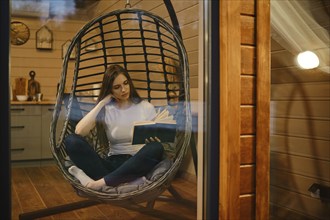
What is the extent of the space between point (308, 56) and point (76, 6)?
4.59 feet

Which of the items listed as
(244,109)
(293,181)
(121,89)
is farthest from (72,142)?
(293,181)

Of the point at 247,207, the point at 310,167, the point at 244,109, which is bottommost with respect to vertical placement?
the point at 247,207

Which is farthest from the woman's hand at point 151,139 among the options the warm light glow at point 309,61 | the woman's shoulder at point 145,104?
the warm light glow at point 309,61

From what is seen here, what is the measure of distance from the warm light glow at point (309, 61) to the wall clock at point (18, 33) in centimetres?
154

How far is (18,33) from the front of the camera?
1.43m

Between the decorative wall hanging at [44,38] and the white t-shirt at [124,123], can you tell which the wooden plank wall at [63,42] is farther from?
the white t-shirt at [124,123]

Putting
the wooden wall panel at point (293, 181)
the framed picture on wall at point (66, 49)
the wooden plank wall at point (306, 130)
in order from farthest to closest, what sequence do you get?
1. the wooden plank wall at point (306, 130)
2. the wooden wall panel at point (293, 181)
3. the framed picture on wall at point (66, 49)

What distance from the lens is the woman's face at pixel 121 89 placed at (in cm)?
167

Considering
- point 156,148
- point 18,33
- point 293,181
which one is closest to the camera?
point 18,33

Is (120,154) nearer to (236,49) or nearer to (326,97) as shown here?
(236,49)

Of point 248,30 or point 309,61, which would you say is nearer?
point 248,30

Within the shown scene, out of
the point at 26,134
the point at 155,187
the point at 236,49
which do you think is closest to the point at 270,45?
the point at 236,49

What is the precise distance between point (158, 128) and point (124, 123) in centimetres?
17

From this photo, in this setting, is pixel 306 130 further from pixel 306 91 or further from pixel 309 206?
pixel 309 206
